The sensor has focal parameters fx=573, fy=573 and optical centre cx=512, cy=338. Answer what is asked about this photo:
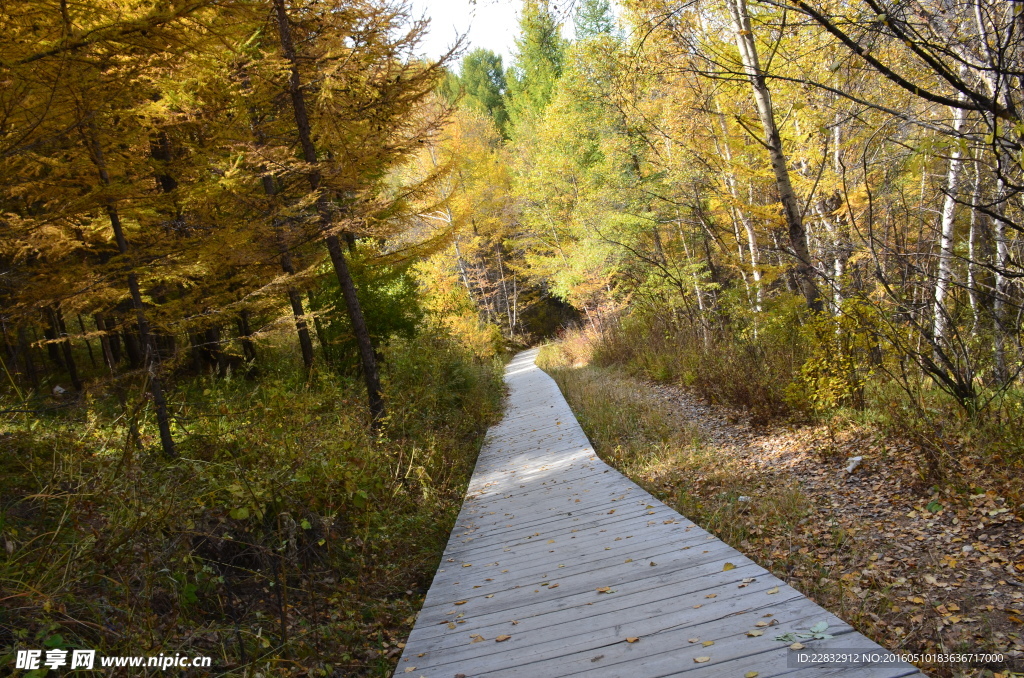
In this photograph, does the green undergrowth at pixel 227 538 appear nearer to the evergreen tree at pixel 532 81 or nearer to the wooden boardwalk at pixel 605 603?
the wooden boardwalk at pixel 605 603

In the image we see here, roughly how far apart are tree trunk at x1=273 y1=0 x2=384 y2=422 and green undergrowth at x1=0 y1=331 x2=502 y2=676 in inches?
35.5

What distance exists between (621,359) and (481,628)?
44.4 feet

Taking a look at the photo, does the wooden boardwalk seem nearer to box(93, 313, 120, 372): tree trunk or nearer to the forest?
the forest

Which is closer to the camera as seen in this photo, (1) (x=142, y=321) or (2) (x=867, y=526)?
(2) (x=867, y=526)

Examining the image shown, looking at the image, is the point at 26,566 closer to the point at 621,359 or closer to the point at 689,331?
the point at 689,331

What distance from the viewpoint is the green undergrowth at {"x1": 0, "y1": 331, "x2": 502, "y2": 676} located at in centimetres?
280

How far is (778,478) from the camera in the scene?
5.88m

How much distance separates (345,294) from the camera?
7.76 m

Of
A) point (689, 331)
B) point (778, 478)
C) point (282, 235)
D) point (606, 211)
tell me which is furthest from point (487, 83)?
point (778, 478)

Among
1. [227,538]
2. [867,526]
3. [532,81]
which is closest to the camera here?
[227,538]

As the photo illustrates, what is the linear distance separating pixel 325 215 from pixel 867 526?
694cm

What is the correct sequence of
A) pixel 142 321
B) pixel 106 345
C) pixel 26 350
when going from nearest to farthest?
pixel 142 321 < pixel 106 345 < pixel 26 350

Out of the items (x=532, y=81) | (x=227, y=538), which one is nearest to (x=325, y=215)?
(x=227, y=538)

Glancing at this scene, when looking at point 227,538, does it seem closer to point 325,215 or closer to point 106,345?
point 325,215
